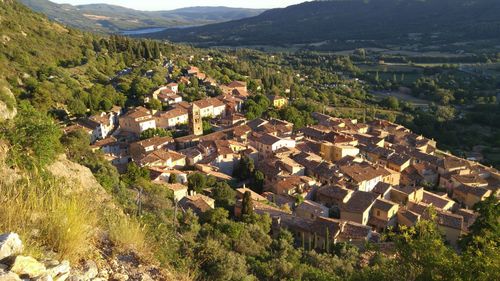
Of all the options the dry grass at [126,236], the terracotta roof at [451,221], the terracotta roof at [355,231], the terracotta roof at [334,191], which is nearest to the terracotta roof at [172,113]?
the terracotta roof at [334,191]

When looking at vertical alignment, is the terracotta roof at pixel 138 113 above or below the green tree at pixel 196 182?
above

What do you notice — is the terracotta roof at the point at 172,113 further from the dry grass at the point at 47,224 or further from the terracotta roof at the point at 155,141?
the dry grass at the point at 47,224

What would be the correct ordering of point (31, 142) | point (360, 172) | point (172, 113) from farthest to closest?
point (172, 113)
point (360, 172)
point (31, 142)

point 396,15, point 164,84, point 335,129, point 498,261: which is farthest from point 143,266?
point 396,15

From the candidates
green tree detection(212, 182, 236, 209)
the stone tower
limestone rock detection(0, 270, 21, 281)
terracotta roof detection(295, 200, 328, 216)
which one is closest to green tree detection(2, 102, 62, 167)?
limestone rock detection(0, 270, 21, 281)

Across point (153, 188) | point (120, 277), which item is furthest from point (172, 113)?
point (120, 277)

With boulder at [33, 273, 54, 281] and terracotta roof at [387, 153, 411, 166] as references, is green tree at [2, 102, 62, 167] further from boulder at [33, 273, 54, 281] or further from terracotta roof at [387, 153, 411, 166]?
terracotta roof at [387, 153, 411, 166]

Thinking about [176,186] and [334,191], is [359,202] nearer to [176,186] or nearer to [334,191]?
[334,191]
